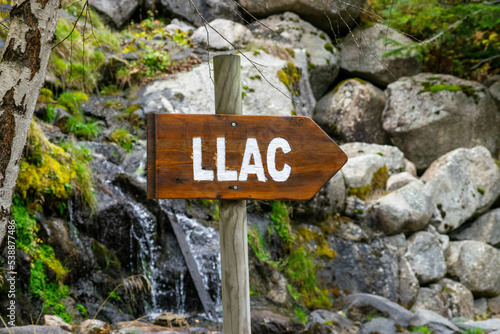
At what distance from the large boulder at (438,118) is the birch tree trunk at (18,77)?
31.9 ft

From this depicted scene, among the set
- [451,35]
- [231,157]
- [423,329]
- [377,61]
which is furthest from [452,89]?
[231,157]

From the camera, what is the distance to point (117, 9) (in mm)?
11320

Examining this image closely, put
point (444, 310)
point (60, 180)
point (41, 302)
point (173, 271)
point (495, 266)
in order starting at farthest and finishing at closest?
point (495, 266) < point (444, 310) < point (173, 271) < point (60, 180) < point (41, 302)

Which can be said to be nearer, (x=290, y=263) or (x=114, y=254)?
(x=114, y=254)

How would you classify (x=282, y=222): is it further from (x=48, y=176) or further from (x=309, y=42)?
(x=309, y=42)

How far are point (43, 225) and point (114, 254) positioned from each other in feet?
2.94

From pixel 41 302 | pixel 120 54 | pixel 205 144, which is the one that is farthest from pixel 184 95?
pixel 205 144

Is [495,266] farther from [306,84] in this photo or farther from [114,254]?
[114,254]

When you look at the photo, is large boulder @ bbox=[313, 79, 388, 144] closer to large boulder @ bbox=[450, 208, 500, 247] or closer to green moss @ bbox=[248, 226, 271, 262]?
large boulder @ bbox=[450, 208, 500, 247]

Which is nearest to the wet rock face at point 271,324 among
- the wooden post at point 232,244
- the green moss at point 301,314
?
the green moss at point 301,314

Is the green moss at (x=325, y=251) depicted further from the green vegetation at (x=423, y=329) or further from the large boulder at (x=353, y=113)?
the large boulder at (x=353, y=113)

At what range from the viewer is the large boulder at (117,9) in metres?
11.1

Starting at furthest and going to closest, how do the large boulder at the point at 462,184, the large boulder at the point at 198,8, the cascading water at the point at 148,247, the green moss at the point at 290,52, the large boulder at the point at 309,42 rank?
the large boulder at the point at 198,8, the large boulder at the point at 309,42, the green moss at the point at 290,52, the large boulder at the point at 462,184, the cascading water at the point at 148,247

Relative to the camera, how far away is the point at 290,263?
7.11 meters
